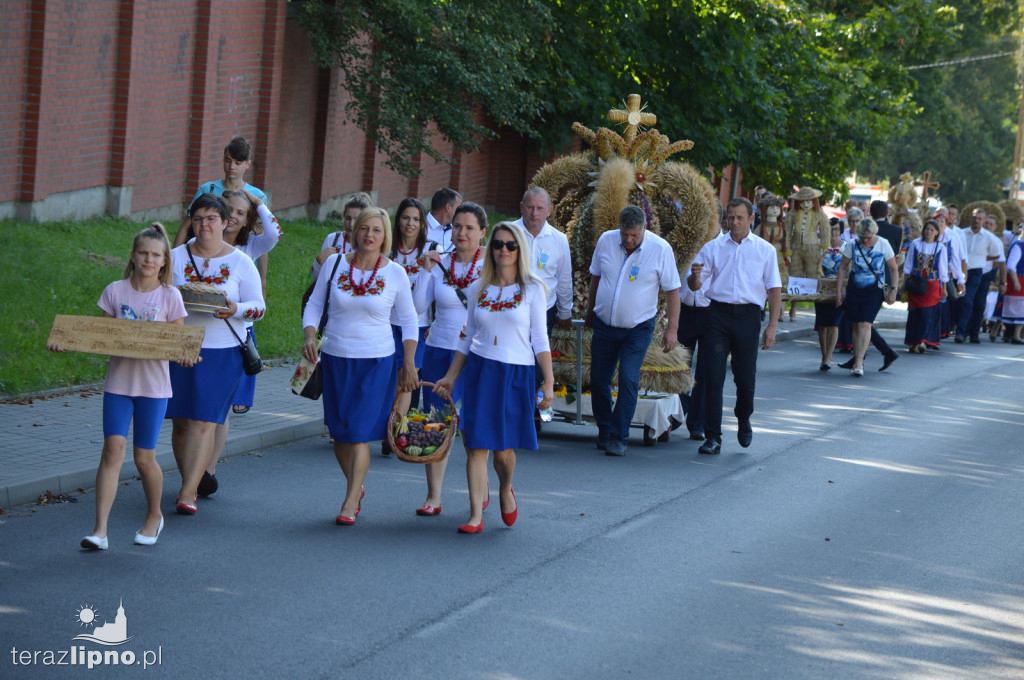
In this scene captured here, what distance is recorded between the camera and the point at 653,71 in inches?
979

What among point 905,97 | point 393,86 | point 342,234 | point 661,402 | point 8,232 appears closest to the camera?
point 342,234

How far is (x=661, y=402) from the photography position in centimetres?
1062

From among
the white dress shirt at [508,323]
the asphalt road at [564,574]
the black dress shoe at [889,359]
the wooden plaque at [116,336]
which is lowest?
the asphalt road at [564,574]

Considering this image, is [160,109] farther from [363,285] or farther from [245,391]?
[363,285]

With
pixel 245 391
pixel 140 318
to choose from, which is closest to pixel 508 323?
pixel 245 391

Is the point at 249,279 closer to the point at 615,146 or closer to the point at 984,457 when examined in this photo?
the point at 615,146

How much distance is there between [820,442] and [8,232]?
30.9 ft

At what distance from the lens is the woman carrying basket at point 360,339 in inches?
290

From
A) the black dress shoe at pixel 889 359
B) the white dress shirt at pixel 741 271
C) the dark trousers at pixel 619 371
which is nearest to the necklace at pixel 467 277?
the dark trousers at pixel 619 371

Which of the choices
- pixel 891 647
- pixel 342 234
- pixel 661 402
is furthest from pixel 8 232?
pixel 891 647

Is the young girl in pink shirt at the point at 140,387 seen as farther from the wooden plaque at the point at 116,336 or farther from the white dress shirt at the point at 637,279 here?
the white dress shirt at the point at 637,279

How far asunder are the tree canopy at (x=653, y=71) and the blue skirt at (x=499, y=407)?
12.1 meters

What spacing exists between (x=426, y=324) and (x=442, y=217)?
1006 millimetres

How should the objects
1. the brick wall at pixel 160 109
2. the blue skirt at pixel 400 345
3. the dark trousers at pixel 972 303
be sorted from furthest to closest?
the dark trousers at pixel 972 303 < the brick wall at pixel 160 109 < the blue skirt at pixel 400 345
